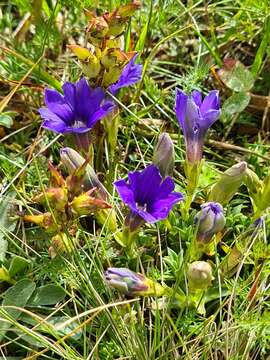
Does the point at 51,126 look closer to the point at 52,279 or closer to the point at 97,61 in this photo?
the point at 97,61

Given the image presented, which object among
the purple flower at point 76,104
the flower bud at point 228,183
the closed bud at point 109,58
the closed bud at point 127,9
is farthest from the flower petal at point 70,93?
the flower bud at point 228,183

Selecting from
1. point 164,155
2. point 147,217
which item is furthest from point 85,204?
point 164,155

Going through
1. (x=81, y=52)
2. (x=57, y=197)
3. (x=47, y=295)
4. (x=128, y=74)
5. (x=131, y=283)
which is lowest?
(x=47, y=295)

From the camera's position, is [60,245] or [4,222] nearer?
[60,245]

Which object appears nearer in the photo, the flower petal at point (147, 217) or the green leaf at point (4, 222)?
the flower petal at point (147, 217)

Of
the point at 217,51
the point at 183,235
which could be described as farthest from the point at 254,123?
the point at 183,235

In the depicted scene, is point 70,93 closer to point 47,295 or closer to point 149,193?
point 149,193

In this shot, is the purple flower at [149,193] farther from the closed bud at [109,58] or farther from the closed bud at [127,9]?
the closed bud at [127,9]
